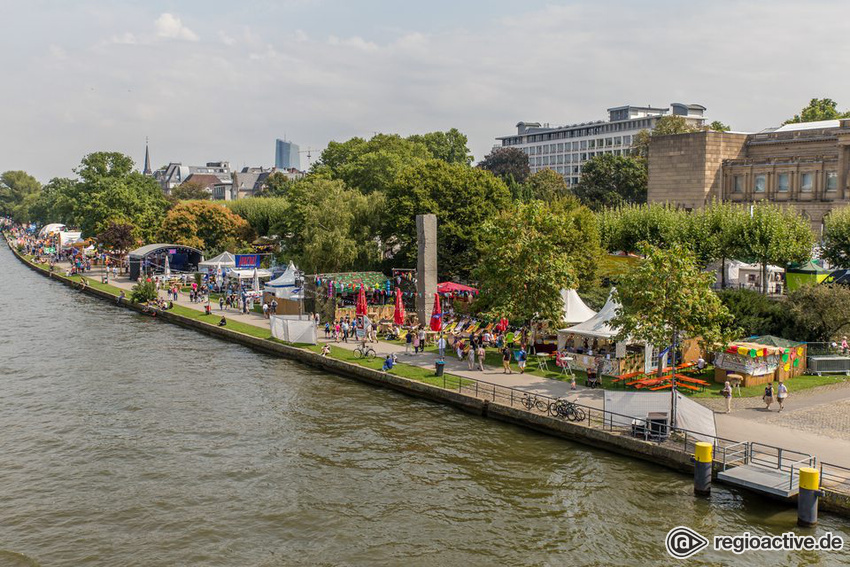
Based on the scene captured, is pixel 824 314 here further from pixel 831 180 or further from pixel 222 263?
pixel 222 263

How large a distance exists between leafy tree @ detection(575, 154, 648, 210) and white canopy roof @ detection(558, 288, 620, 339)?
199 ft

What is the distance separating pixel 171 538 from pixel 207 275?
48.2m

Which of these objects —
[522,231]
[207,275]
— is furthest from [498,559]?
[207,275]

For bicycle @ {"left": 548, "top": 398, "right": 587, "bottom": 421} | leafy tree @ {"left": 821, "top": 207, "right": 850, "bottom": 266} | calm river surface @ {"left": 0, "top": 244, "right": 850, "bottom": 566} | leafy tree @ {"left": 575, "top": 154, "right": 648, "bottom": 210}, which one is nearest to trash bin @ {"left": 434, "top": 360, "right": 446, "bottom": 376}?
calm river surface @ {"left": 0, "top": 244, "right": 850, "bottom": 566}

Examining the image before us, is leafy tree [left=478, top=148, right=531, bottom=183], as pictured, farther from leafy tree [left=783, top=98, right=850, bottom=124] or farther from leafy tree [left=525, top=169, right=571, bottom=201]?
leafy tree [left=783, top=98, right=850, bottom=124]

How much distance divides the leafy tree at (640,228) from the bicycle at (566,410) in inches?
1011

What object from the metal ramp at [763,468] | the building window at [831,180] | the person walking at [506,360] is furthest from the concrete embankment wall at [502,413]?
the building window at [831,180]

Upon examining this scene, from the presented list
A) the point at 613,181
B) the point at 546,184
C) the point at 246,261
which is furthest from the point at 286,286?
the point at 613,181

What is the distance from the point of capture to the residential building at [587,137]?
491 ft

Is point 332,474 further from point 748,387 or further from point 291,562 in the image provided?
point 748,387

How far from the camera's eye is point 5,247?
16688cm

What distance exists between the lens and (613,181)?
316 ft

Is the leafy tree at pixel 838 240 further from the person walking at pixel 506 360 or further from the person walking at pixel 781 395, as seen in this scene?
the person walking at pixel 506 360

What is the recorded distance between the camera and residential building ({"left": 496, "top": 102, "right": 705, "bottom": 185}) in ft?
491
